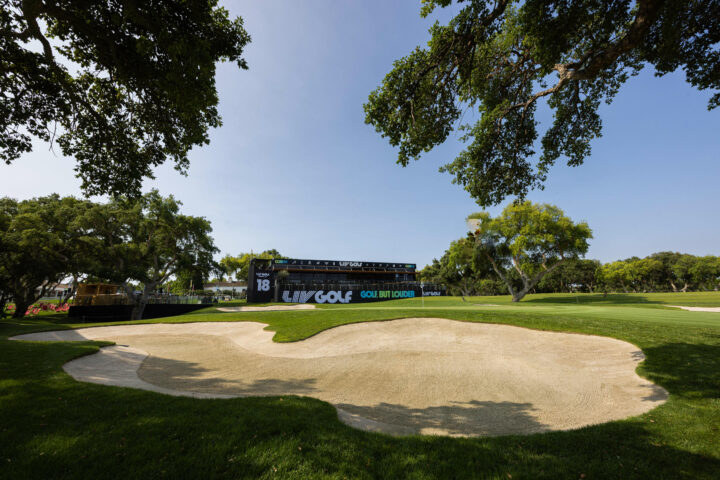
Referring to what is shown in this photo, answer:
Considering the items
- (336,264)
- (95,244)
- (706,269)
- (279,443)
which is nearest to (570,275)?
(706,269)

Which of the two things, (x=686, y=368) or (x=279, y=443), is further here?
(x=686, y=368)

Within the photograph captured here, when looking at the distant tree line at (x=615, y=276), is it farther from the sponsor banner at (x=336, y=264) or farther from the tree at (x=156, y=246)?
the tree at (x=156, y=246)

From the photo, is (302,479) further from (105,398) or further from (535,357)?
(535,357)

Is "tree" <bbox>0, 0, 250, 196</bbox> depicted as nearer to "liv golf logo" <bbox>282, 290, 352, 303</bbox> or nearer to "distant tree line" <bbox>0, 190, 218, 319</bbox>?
"distant tree line" <bbox>0, 190, 218, 319</bbox>

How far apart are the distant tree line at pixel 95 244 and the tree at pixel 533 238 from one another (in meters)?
38.6

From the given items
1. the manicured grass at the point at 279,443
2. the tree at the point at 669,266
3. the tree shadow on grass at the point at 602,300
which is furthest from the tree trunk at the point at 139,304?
the tree at the point at 669,266

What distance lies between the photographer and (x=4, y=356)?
309 inches

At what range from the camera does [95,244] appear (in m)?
28.8

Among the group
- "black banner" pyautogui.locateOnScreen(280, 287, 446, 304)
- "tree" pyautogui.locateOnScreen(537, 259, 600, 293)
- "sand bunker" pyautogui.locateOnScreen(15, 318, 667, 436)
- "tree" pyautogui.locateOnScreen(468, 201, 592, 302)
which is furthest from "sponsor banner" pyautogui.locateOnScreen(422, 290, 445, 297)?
"sand bunker" pyautogui.locateOnScreen(15, 318, 667, 436)

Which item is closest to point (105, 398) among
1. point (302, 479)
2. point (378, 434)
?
point (302, 479)

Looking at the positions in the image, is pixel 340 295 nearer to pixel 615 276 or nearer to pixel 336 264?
pixel 336 264

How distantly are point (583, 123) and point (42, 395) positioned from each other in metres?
16.6

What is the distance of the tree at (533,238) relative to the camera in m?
33.4

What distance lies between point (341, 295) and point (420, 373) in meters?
33.9
